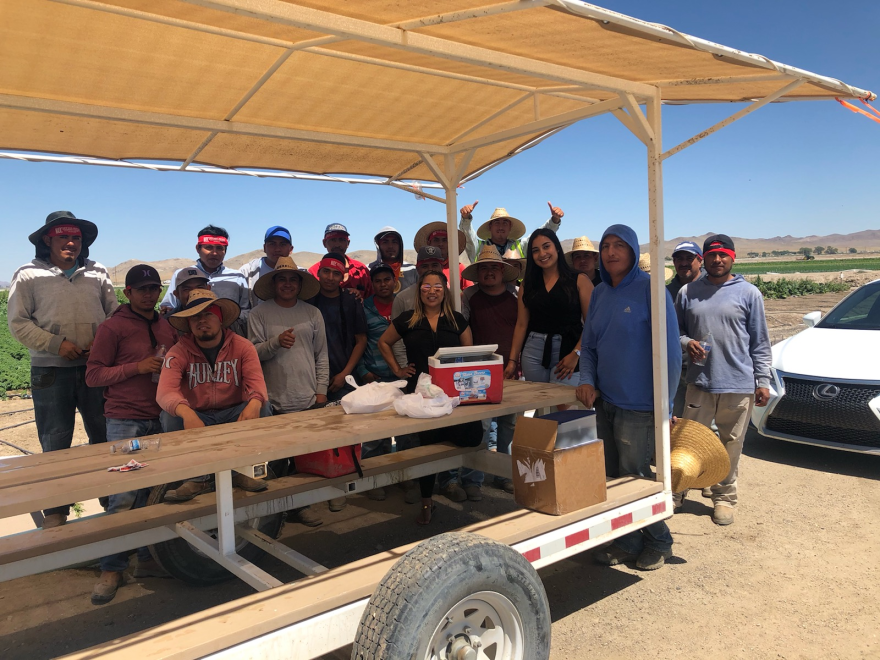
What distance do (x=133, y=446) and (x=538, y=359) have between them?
304 centimetres

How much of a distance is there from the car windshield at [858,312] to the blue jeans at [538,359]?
4.33 m

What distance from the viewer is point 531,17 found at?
9.14ft

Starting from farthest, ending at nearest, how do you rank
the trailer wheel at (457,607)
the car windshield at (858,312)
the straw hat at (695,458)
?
the car windshield at (858,312) < the straw hat at (695,458) < the trailer wheel at (457,607)

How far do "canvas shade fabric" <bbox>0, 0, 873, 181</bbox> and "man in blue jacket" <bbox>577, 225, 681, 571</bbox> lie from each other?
110cm

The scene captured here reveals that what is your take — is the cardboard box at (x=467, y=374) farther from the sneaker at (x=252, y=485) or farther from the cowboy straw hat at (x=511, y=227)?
the cowboy straw hat at (x=511, y=227)

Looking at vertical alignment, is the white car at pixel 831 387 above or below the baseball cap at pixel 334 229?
below

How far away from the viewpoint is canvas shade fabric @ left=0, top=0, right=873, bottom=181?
110 inches

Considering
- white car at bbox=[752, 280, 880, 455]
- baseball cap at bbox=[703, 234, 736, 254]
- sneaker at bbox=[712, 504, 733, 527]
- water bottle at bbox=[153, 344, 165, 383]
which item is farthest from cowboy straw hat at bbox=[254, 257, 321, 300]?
white car at bbox=[752, 280, 880, 455]

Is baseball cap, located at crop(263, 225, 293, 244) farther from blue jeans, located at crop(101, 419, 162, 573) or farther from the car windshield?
the car windshield

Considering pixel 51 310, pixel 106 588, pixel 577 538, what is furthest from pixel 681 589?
pixel 51 310

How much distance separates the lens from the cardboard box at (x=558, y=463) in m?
3.31

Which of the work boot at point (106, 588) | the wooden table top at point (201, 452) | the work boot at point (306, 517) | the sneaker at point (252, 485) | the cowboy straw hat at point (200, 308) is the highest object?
the cowboy straw hat at point (200, 308)

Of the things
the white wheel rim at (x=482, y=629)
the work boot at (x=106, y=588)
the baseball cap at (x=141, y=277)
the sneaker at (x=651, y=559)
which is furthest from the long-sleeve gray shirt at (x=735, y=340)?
the work boot at (x=106, y=588)

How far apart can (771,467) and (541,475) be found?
4.29 metres
